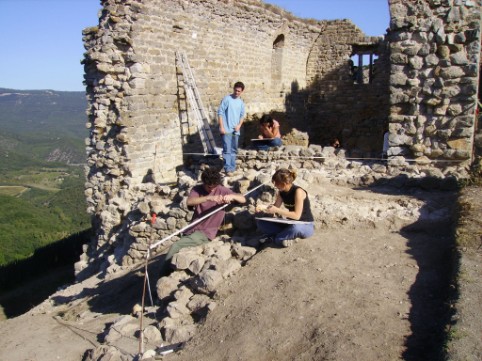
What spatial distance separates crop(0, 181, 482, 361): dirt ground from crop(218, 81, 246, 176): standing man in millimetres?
3237

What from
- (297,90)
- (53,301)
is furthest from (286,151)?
(297,90)

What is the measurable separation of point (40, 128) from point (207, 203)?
14780 cm

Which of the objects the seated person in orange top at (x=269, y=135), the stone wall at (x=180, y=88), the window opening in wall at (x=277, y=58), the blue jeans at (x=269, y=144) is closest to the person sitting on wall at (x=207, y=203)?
the stone wall at (x=180, y=88)

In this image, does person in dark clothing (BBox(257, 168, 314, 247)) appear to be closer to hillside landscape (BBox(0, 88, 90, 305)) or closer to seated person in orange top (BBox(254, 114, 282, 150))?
seated person in orange top (BBox(254, 114, 282, 150))

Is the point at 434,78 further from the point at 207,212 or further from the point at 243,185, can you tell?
the point at 207,212

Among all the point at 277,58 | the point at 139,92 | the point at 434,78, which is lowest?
the point at 139,92

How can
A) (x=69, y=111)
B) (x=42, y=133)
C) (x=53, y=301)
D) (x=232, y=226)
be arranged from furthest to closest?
(x=69, y=111), (x=42, y=133), (x=53, y=301), (x=232, y=226)

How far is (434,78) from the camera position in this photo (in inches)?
330

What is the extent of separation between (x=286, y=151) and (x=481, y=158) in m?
3.51

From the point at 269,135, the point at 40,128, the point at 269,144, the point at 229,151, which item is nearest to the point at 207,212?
the point at 229,151

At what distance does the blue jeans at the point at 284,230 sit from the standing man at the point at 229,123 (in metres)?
3.10

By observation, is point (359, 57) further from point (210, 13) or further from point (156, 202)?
point (156, 202)

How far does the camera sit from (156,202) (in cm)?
864

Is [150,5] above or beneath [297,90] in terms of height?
above
